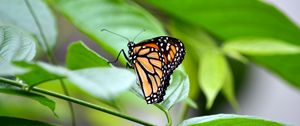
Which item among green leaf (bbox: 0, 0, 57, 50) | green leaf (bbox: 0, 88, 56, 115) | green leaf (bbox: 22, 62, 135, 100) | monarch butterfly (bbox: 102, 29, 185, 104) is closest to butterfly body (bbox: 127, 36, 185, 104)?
monarch butterfly (bbox: 102, 29, 185, 104)

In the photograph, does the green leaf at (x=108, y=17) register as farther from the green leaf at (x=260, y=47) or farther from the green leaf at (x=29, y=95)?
the green leaf at (x=29, y=95)

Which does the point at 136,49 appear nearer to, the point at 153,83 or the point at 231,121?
the point at 153,83

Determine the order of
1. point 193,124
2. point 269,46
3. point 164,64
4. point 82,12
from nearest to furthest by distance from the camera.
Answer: point 193,124 < point 164,64 < point 82,12 < point 269,46

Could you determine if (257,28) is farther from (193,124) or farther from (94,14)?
(193,124)

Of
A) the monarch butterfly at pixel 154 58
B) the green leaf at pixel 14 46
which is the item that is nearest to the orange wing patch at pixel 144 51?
the monarch butterfly at pixel 154 58

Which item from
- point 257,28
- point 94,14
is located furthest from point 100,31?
point 257,28

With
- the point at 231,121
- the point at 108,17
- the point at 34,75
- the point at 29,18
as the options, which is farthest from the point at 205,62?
the point at 34,75
